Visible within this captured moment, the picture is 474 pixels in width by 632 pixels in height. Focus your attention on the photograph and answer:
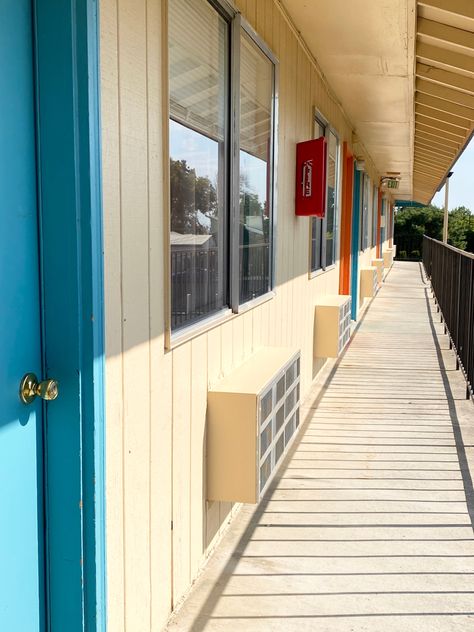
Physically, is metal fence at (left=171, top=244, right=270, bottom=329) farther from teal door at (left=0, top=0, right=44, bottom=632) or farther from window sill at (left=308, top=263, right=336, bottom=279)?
window sill at (left=308, top=263, right=336, bottom=279)

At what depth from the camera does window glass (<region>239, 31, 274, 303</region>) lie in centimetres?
348

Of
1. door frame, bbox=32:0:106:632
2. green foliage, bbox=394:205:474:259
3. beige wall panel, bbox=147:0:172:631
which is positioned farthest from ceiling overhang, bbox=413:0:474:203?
green foliage, bbox=394:205:474:259

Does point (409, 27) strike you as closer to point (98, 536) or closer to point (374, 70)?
point (374, 70)

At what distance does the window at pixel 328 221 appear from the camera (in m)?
6.48

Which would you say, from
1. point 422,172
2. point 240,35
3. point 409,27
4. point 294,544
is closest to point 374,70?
point 409,27

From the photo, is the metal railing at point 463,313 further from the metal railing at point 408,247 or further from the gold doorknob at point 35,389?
the metal railing at point 408,247

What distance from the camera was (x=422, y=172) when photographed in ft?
52.3

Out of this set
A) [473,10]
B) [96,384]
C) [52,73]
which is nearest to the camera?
[52,73]

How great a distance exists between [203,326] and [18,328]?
1192mm

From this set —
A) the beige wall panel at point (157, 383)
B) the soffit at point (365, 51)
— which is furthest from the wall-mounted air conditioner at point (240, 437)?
the soffit at point (365, 51)

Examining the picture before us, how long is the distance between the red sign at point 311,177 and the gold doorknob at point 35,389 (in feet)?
11.4

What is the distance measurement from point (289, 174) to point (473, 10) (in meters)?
1.51

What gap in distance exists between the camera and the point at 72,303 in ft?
5.86

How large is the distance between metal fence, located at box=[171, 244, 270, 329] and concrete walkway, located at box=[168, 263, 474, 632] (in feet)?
3.58
